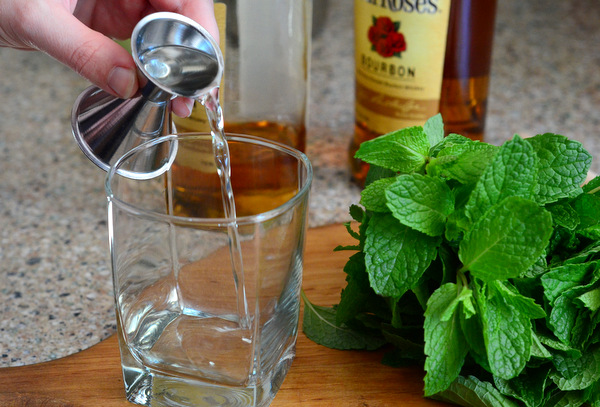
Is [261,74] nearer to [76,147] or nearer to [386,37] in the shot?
[386,37]

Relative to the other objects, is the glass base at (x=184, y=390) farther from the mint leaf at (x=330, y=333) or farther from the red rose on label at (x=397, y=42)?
the red rose on label at (x=397, y=42)

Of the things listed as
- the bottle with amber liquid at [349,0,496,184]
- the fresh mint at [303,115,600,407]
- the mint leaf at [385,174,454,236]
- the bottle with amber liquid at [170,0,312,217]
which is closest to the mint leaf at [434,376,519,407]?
the fresh mint at [303,115,600,407]

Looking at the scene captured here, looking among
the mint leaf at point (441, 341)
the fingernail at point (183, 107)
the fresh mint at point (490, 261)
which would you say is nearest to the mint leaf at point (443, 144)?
the fresh mint at point (490, 261)

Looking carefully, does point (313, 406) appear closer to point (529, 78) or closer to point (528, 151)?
point (528, 151)

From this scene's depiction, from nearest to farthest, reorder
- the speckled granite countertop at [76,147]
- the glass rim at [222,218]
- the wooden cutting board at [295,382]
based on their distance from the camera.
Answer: the glass rim at [222,218]
the wooden cutting board at [295,382]
the speckled granite countertop at [76,147]

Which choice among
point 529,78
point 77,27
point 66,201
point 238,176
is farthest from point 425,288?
point 529,78

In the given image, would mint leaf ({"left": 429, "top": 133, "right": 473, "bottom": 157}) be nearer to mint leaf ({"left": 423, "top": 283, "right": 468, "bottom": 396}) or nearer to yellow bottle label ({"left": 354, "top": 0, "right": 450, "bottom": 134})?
Result: mint leaf ({"left": 423, "top": 283, "right": 468, "bottom": 396})

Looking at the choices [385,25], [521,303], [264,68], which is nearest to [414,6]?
[385,25]
